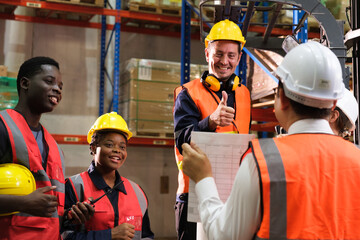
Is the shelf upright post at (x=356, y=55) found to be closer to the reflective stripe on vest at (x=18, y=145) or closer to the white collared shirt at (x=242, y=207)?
the white collared shirt at (x=242, y=207)

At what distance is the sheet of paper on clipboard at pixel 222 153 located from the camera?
6.32 ft

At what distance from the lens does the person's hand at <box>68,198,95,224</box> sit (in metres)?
2.64

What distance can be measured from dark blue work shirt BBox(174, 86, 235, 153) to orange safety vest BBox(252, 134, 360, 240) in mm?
1216

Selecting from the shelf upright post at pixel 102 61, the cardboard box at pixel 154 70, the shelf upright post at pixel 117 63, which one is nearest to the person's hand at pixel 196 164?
the shelf upright post at pixel 117 63

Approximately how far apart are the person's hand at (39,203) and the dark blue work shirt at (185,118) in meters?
0.98

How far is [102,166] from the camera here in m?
3.24

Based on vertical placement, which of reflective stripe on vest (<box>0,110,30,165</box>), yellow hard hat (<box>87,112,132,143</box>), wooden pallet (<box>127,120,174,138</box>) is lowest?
reflective stripe on vest (<box>0,110,30,165</box>)

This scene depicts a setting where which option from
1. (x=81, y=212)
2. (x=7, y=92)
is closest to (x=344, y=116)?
(x=81, y=212)

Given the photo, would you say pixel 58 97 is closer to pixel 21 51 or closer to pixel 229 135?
pixel 229 135

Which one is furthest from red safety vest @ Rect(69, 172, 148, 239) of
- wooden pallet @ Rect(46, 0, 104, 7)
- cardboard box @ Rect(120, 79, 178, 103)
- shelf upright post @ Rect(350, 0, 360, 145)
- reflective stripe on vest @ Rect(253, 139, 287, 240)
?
wooden pallet @ Rect(46, 0, 104, 7)

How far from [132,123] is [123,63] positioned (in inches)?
63.2

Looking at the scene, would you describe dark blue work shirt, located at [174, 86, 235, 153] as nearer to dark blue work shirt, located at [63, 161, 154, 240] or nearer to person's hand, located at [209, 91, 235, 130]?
person's hand, located at [209, 91, 235, 130]

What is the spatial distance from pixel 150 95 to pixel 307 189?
7.04 meters

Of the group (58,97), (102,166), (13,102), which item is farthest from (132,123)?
(58,97)
